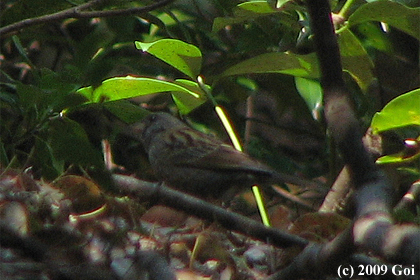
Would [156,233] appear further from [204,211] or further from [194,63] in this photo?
[194,63]

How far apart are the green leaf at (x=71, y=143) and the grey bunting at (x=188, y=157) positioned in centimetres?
121

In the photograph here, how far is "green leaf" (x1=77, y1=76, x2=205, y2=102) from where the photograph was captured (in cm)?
238

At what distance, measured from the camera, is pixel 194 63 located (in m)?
2.44

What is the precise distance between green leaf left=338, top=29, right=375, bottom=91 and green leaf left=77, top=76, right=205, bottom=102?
1.74 feet

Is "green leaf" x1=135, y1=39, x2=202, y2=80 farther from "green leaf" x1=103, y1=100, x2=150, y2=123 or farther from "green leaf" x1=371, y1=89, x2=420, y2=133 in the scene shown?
"green leaf" x1=371, y1=89, x2=420, y2=133

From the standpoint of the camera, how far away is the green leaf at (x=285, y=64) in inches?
92.4

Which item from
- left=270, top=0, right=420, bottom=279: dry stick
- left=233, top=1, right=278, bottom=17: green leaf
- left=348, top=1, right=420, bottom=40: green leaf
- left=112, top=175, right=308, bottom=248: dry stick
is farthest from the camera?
left=233, top=1, right=278, bottom=17: green leaf

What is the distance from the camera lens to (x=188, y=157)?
4.24 m

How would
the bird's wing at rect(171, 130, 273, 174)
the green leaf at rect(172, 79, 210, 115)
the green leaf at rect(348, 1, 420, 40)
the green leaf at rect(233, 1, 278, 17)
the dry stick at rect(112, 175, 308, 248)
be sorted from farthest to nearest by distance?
1. the bird's wing at rect(171, 130, 273, 174)
2. the green leaf at rect(172, 79, 210, 115)
3. the green leaf at rect(233, 1, 278, 17)
4. the green leaf at rect(348, 1, 420, 40)
5. the dry stick at rect(112, 175, 308, 248)

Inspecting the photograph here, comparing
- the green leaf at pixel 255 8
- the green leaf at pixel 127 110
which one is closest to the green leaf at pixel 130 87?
the green leaf at pixel 127 110

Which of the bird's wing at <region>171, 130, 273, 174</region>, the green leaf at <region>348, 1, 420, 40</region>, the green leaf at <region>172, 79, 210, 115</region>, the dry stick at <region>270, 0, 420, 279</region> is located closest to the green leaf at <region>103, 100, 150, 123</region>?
the green leaf at <region>172, 79, 210, 115</region>

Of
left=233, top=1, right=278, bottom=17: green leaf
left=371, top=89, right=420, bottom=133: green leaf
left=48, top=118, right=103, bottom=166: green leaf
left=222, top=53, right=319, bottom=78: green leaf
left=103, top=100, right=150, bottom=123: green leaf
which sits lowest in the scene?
left=48, top=118, right=103, bottom=166: green leaf

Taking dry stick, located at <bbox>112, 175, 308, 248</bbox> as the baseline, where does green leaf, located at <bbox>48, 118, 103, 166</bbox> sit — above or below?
below

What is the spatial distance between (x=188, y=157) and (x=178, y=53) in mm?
1900
